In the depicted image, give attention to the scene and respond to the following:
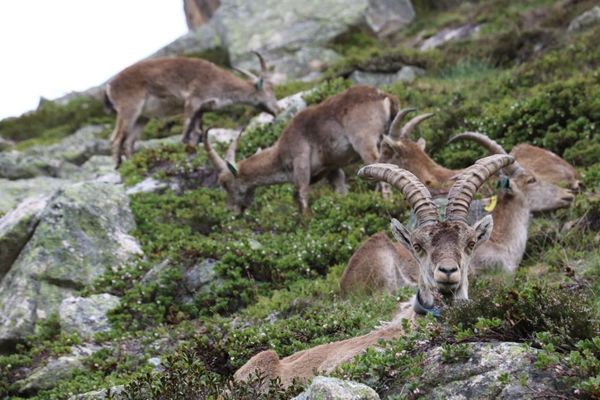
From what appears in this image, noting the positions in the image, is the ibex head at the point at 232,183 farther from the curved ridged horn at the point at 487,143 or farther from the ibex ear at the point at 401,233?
the ibex ear at the point at 401,233

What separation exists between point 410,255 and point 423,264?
3.65 metres

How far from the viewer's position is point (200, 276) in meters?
13.1

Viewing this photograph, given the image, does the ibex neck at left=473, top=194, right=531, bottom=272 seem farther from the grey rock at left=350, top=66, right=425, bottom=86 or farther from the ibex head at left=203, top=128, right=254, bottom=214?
the grey rock at left=350, top=66, right=425, bottom=86

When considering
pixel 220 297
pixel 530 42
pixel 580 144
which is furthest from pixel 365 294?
pixel 530 42

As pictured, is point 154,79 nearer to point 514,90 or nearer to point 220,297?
point 514,90

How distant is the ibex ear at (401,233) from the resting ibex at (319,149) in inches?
259

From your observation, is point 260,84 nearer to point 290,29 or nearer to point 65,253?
point 65,253

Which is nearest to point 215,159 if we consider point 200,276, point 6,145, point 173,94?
point 173,94

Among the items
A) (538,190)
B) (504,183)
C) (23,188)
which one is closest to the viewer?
(504,183)

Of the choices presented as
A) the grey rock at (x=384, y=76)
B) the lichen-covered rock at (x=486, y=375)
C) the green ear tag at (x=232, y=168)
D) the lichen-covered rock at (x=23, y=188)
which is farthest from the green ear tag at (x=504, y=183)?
the grey rock at (x=384, y=76)

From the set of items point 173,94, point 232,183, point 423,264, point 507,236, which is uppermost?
point 173,94

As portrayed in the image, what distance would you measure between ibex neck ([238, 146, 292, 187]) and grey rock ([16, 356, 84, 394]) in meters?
6.74

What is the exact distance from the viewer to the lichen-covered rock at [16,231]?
45.5 ft

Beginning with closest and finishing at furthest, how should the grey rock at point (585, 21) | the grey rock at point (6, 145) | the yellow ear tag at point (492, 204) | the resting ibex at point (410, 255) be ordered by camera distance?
the resting ibex at point (410, 255) < the yellow ear tag at point (492, 204) < the grey rock at point (585, 21) < the grey rock at point (6, 145)
